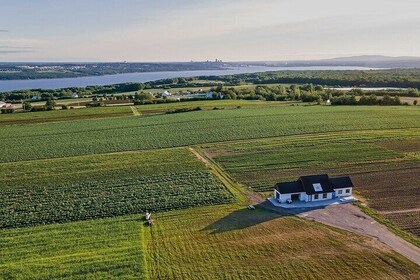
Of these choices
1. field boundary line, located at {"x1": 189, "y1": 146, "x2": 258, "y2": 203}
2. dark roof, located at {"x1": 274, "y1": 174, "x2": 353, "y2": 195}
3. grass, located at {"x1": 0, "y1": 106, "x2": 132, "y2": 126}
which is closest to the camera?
dark roof, located at {"x1": 274, "y1": 174, "x2": 353, "y2": 195}

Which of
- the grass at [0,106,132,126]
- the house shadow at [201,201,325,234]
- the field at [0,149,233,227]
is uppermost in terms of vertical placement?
the grass at [0,106,132,126]

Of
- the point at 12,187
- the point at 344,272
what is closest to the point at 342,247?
the point at 344,272

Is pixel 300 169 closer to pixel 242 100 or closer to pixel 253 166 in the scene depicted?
pixel 253 166

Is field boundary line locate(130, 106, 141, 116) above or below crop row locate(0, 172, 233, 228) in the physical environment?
above

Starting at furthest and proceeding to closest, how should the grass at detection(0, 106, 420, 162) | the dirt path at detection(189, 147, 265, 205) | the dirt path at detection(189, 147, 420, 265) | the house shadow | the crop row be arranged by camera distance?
the grass at detection(0, 106, 420, 162), the dirt path at detection(189, 147, 265, 205), the crop row, the house shadow, the dirt path at detection(189, 147, 420, 265)

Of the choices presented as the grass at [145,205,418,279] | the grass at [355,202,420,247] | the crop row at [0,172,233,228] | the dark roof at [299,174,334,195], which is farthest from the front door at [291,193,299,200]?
the crop row at [0,172,233,228]

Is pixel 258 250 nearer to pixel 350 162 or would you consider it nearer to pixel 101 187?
pixel 101 187

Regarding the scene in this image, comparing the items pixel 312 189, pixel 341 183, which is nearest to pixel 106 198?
pixel 312 189

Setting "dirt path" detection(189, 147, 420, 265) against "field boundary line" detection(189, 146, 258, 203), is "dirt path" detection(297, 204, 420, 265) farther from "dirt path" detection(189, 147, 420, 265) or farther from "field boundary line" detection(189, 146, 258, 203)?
"field boundary line" detection(189, 146, 258, 203)
